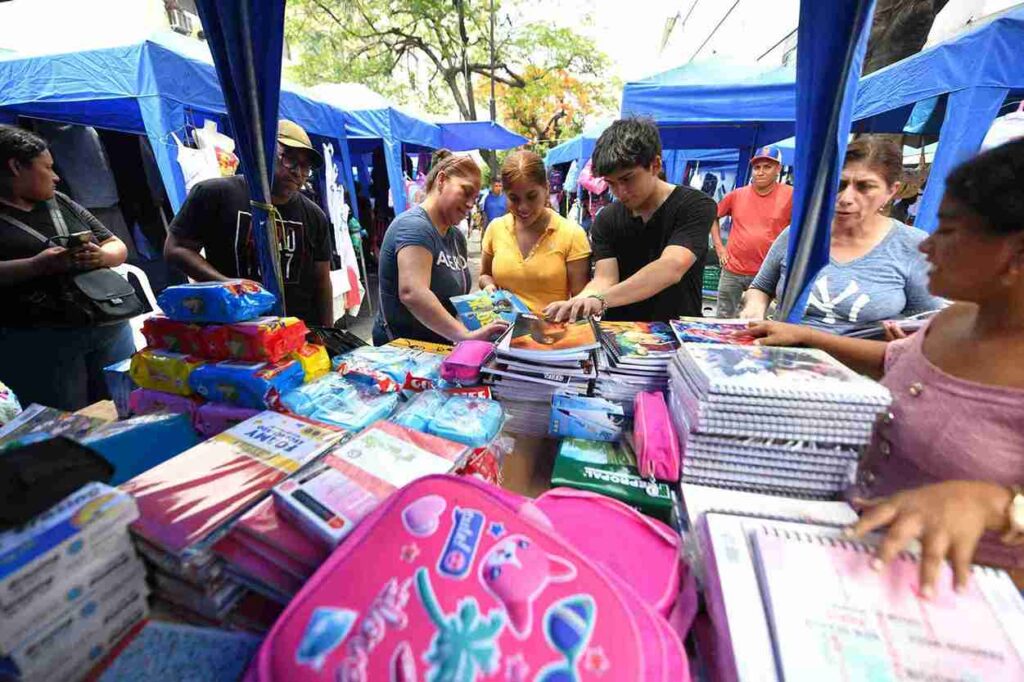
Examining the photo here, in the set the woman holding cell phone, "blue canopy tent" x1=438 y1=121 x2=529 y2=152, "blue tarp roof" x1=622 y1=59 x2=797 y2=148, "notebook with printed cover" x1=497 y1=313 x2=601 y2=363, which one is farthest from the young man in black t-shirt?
"blue canopy tent" x1=438 y1=121 x2=529 y2=152

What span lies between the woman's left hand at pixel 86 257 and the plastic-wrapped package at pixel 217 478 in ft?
5.34

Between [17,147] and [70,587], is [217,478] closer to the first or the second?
[70,587]

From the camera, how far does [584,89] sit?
58.8ft

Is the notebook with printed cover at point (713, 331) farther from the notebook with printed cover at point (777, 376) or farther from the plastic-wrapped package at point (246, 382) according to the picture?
the plastic-wrapped package at point (246, 382)

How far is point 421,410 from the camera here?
120cm

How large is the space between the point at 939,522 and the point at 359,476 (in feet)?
3.16

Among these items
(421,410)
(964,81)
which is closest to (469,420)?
(421,410)

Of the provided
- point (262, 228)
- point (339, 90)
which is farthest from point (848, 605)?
point (339, 90)

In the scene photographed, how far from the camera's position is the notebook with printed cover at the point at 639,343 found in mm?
1321

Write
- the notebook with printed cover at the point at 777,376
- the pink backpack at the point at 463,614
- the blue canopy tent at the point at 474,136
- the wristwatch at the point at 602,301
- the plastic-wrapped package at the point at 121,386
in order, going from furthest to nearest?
1. the blue canopy tent at the point at 474,136
2. the wristwatch at the point at 602,301
3. the plastic-wrapped package at the point at 121,386
4. the notebook with printed cover at the point at 777,376
5. the pink backpack at the point at 463,614

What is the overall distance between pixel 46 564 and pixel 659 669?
2.78 feet

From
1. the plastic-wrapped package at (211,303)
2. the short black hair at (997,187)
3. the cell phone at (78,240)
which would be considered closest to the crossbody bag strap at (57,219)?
the cell phone at (78,240)

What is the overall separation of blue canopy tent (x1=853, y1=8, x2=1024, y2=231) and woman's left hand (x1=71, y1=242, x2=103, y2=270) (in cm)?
472

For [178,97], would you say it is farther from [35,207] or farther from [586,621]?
[586,621]
